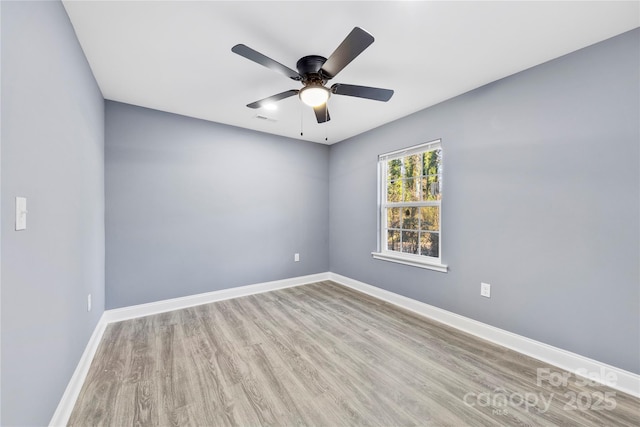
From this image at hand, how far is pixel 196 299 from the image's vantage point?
3.38m

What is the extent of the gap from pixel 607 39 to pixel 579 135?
2.21ft

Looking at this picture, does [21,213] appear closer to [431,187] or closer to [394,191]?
[431,187]

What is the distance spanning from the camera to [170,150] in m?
→ 3.23

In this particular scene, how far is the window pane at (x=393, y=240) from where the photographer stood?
3.60 metres

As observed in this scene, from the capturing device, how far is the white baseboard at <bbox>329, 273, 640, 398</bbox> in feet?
5.85

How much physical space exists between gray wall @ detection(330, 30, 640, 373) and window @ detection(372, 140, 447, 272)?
15 centimetres

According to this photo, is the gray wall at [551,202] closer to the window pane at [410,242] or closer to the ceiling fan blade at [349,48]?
the window pane at [410,242]

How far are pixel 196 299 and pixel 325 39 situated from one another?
3.31 metres

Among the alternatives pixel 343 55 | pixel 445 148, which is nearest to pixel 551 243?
pixel 445 148

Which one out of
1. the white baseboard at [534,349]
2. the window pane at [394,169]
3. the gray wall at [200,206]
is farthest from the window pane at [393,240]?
the gray wall at [200,206]

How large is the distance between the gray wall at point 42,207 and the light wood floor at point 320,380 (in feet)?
1.42

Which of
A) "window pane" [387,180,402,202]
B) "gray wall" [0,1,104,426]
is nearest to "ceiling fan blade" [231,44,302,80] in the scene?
"gray wall" [0,1,104,426]

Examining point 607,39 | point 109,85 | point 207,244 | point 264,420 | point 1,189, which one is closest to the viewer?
point 1,189

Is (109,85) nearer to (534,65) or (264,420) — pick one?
(264,420)
